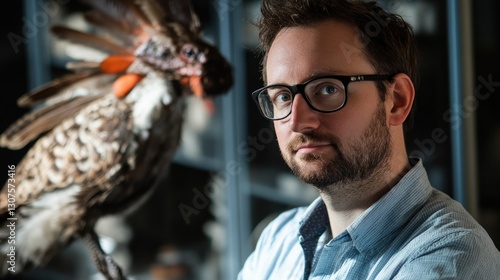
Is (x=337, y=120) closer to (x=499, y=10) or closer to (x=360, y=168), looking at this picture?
(x=360, y=168)

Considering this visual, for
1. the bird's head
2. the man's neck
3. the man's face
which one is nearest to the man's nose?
the man's face

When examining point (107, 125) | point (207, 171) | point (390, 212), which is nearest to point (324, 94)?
point (390, 212)

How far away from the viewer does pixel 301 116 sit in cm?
120

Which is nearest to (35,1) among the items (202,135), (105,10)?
(105,10)

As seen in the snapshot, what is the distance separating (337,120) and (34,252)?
1355mm

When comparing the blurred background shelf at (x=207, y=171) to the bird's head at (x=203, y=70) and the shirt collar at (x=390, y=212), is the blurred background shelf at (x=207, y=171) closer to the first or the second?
the bird's head at (x=203, y=70)

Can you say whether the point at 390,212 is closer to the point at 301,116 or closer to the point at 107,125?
the point at 301,116

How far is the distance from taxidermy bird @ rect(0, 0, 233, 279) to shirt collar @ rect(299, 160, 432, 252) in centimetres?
101

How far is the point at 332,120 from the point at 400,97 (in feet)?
0.58

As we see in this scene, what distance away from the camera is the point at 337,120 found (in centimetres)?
120

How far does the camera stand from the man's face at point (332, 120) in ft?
3.92

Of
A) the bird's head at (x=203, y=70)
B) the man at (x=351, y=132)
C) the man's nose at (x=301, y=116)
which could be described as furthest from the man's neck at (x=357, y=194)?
the bird's head at (x=203, y=70)

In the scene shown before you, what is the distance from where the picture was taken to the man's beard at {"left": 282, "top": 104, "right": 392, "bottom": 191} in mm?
1191

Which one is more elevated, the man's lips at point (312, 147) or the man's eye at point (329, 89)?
the man's eye at point (329, 89)
